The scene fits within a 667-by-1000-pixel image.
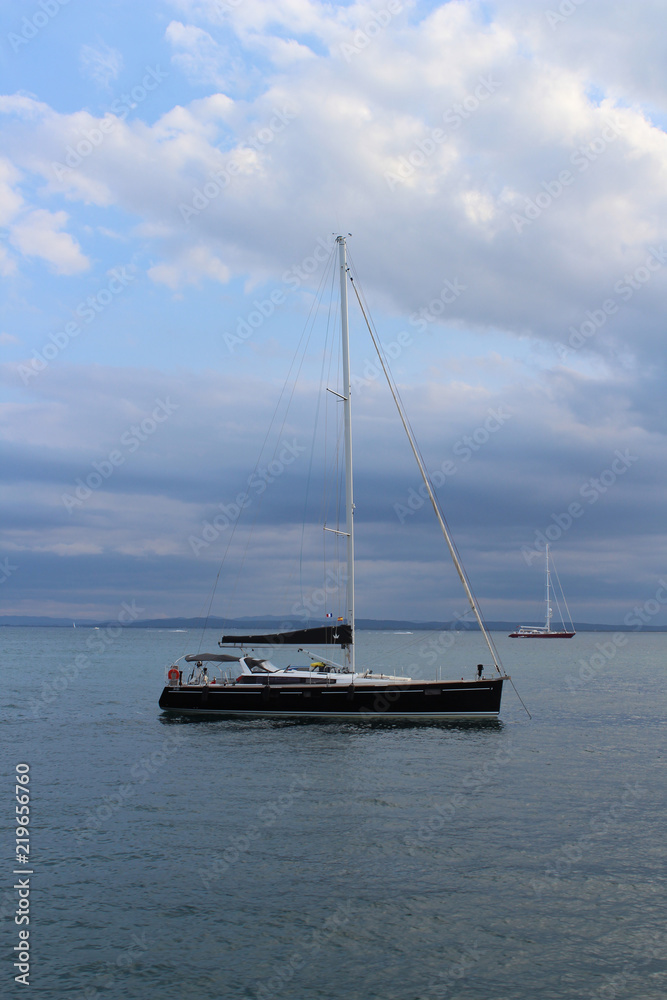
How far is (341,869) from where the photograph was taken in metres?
17.4

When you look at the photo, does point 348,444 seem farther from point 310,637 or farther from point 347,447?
point 310,637

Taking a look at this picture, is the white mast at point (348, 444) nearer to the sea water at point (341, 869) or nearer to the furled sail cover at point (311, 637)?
the furled sail cover at point (311, 637)

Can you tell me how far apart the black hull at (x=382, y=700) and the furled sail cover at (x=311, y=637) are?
2304 mm

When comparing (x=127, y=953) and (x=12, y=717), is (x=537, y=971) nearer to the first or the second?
(x=127, y=953)

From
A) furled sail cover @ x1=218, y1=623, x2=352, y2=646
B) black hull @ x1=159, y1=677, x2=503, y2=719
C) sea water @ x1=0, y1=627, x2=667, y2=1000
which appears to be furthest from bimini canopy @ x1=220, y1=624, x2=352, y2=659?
sea water @ x1=0, y1=627, x2=667, y2=1000

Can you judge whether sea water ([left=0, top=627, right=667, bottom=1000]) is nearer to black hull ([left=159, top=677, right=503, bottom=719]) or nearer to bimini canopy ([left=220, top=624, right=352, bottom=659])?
black hull ([left=159, top=677, right=503, bottom=719])

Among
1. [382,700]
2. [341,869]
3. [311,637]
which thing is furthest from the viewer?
[311,637]

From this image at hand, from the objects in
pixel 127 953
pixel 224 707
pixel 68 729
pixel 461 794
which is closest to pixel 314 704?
pixel 224 707

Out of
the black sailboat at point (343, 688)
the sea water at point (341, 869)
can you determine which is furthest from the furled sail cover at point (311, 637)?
the sea water at point (341, 869)

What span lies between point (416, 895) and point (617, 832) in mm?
7488

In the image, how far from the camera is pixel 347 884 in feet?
54.0

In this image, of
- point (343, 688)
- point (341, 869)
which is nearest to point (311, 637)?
point (343, 688)

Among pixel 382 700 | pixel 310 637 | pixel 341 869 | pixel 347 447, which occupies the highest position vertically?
pixel 347 447

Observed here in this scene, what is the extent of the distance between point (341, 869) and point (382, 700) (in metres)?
22.2
